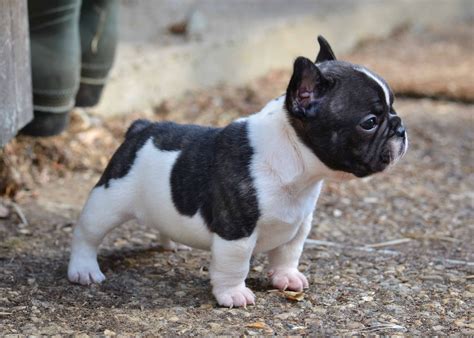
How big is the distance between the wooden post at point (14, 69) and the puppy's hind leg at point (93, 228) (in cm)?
59

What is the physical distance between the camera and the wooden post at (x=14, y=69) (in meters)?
3.73

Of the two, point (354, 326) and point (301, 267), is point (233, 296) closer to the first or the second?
point (354, 326)

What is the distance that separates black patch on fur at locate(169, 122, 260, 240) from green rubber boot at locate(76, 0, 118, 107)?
1675 mm

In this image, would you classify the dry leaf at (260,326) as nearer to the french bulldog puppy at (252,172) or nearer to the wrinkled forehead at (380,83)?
the french bulldog puppy at (252,172)

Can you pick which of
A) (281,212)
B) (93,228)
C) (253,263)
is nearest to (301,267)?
(253,263)

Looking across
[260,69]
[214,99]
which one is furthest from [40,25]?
[260,69]

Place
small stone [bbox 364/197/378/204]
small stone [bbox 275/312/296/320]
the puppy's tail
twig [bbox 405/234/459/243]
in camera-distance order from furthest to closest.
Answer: small stone [bbox 364/197/378/204] → twig [bbox 405/234/459/243] → the puppy's tail → small stone [bbox 275/312/296/320]

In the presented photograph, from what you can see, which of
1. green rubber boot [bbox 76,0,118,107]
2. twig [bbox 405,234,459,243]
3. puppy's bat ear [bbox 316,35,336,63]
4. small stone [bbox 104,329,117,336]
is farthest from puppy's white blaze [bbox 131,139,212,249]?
green rubber boot [bbox 76,0,118,107]

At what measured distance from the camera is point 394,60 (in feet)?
29.3

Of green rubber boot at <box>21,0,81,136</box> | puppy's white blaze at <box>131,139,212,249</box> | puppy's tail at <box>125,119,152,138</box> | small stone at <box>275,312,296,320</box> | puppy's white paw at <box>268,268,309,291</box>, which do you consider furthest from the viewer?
green rubber boot at <box>21,0,81,136</box>

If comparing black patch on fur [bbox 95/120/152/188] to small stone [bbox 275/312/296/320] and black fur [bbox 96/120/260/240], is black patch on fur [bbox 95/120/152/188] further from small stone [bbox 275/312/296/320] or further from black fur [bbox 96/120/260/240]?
small stone [bbox 275/312/296/320]

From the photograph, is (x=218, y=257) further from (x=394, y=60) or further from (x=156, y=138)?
(x=394, y=60)

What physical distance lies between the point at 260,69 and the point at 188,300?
186 inches

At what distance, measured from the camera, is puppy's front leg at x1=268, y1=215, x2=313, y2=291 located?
135 inches
